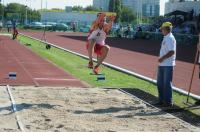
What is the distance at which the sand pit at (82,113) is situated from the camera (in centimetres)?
895

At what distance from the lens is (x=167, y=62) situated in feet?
36.9

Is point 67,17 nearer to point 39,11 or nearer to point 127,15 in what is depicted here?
point 39,11

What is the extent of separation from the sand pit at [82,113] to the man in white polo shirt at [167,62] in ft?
1.71

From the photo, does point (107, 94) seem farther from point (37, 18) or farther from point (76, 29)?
point (37, 18)

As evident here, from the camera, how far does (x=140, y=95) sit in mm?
Answer: 12758

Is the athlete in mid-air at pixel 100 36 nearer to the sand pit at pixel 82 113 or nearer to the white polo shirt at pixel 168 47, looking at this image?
the sand pit at pixel 82 113

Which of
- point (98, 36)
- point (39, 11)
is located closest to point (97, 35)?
point (98, 36)

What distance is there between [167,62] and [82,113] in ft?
7.78

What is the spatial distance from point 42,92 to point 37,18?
329 ft

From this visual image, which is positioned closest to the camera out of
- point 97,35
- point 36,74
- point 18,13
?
point 97,35

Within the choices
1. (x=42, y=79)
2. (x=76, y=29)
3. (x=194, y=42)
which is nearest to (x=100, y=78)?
(x=42, y=79)

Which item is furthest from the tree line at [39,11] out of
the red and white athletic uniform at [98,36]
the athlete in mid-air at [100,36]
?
the red and white athletic uniform at [98,36]

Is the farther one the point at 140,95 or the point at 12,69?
the point at 12,69

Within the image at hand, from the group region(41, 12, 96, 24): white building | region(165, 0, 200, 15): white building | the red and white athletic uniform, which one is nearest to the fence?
region(165, 0, 200, 15): white building
